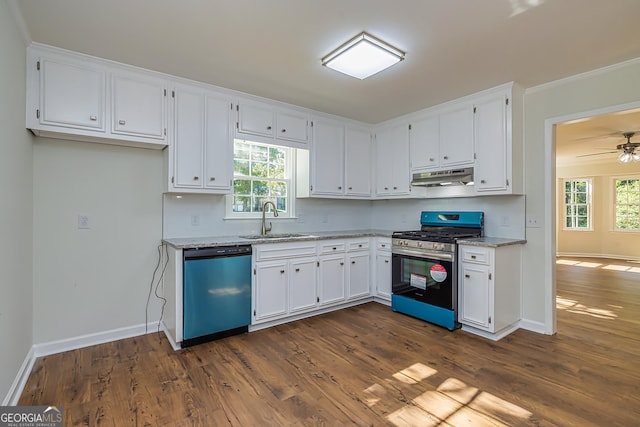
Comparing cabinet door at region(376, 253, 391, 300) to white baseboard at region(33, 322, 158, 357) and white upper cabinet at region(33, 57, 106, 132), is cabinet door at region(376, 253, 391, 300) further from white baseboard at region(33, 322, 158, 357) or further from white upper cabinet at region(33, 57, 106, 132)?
white upper cabinet at region(33, 57, 106, 132)

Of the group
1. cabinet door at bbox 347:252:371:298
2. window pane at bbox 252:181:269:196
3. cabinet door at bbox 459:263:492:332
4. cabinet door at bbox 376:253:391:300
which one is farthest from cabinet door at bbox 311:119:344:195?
cabinet door at bbox 459:263:492:332

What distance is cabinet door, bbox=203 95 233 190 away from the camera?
319cm

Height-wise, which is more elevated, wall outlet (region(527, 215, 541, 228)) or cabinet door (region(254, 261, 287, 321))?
wall outlet (region(527, 215, 541, 228))

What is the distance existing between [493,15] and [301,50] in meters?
1.35

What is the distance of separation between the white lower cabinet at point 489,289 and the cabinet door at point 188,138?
2.81 meters

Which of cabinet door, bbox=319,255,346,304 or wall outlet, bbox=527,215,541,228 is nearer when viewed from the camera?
wall outlet, bbox=527,215,541,228

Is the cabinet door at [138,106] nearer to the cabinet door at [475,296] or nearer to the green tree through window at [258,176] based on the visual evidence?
the green tree through window at [258,176]

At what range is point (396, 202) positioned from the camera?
471 cm

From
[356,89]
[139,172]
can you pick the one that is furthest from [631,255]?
[139,172]

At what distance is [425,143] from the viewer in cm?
393

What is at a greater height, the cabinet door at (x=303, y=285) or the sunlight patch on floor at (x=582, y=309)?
the cabinet door at (x=303, y=285)

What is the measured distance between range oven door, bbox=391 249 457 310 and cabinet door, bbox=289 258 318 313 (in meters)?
1.01

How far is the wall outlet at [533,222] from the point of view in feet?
10.6

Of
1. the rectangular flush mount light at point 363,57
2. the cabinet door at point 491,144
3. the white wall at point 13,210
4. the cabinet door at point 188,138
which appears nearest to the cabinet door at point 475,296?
the cabinet door at point 491,144
